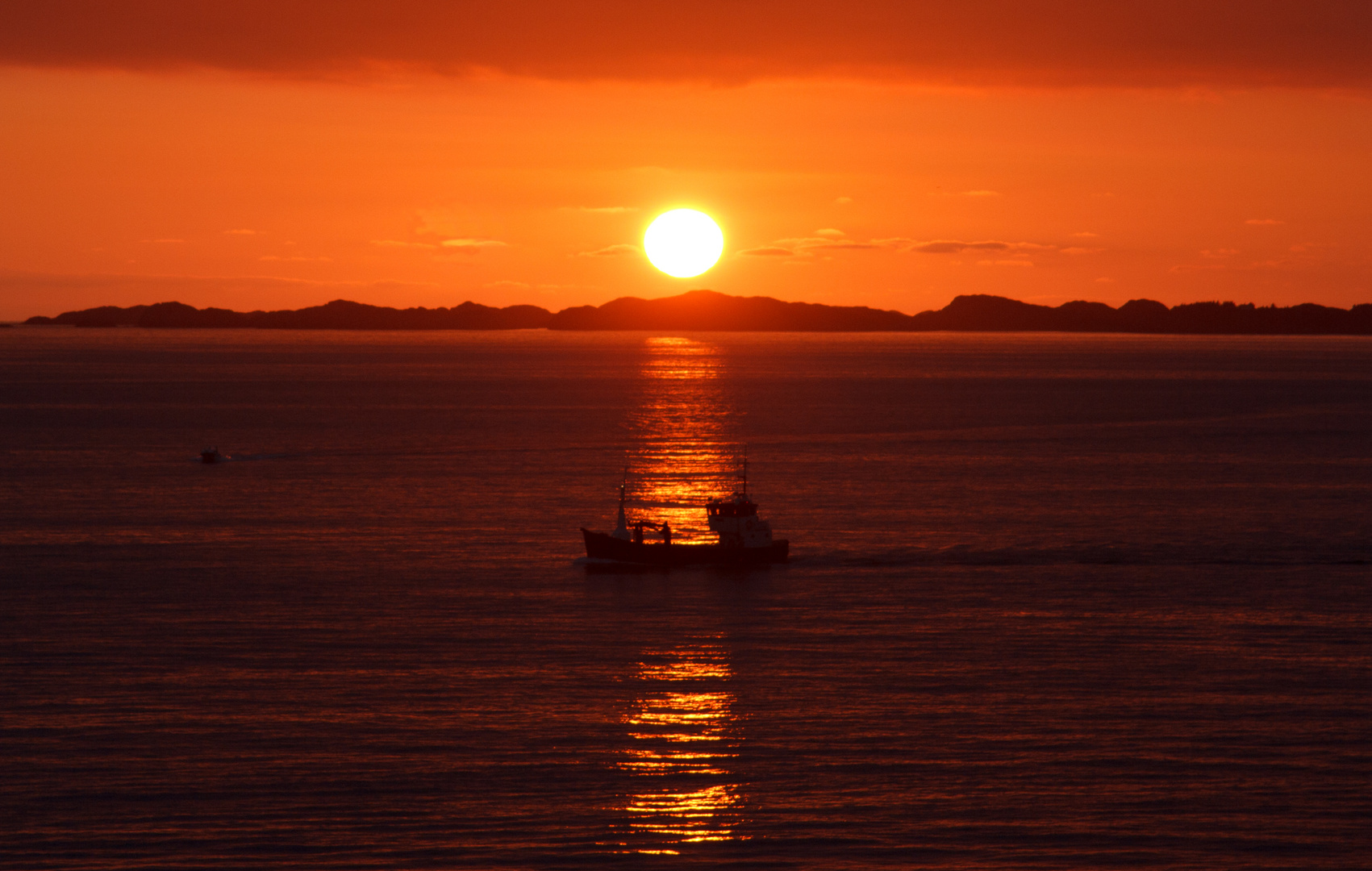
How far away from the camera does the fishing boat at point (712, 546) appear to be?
82.4 metres

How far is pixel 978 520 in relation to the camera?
99.2 m

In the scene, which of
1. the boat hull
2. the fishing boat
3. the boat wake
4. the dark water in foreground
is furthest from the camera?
the boat wake

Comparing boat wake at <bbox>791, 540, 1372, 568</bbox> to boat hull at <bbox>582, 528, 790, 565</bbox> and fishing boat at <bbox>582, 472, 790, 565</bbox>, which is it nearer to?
boat hull at <bbox>582, 528, 790, 565</bbox>

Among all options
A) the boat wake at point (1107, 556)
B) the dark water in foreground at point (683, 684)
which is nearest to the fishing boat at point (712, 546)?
the dark water in foreground at point (683, 684)

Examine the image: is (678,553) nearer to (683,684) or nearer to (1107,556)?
(1107,556)

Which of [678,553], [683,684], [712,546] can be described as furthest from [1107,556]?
[683,684]

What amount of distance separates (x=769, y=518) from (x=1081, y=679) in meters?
46.8

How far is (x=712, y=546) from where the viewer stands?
276 ft

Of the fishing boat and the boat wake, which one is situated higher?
the fishing boat

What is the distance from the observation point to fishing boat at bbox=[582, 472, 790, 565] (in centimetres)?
8238

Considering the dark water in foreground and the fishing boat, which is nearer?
the dark water in foreground

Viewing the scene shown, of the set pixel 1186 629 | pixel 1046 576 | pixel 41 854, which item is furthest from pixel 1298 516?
pixel 41 854

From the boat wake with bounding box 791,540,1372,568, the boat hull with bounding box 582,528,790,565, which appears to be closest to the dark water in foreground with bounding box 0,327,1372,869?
the boat wake with bounding box 791,540,1372,568

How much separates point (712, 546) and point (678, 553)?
2.16 meters
